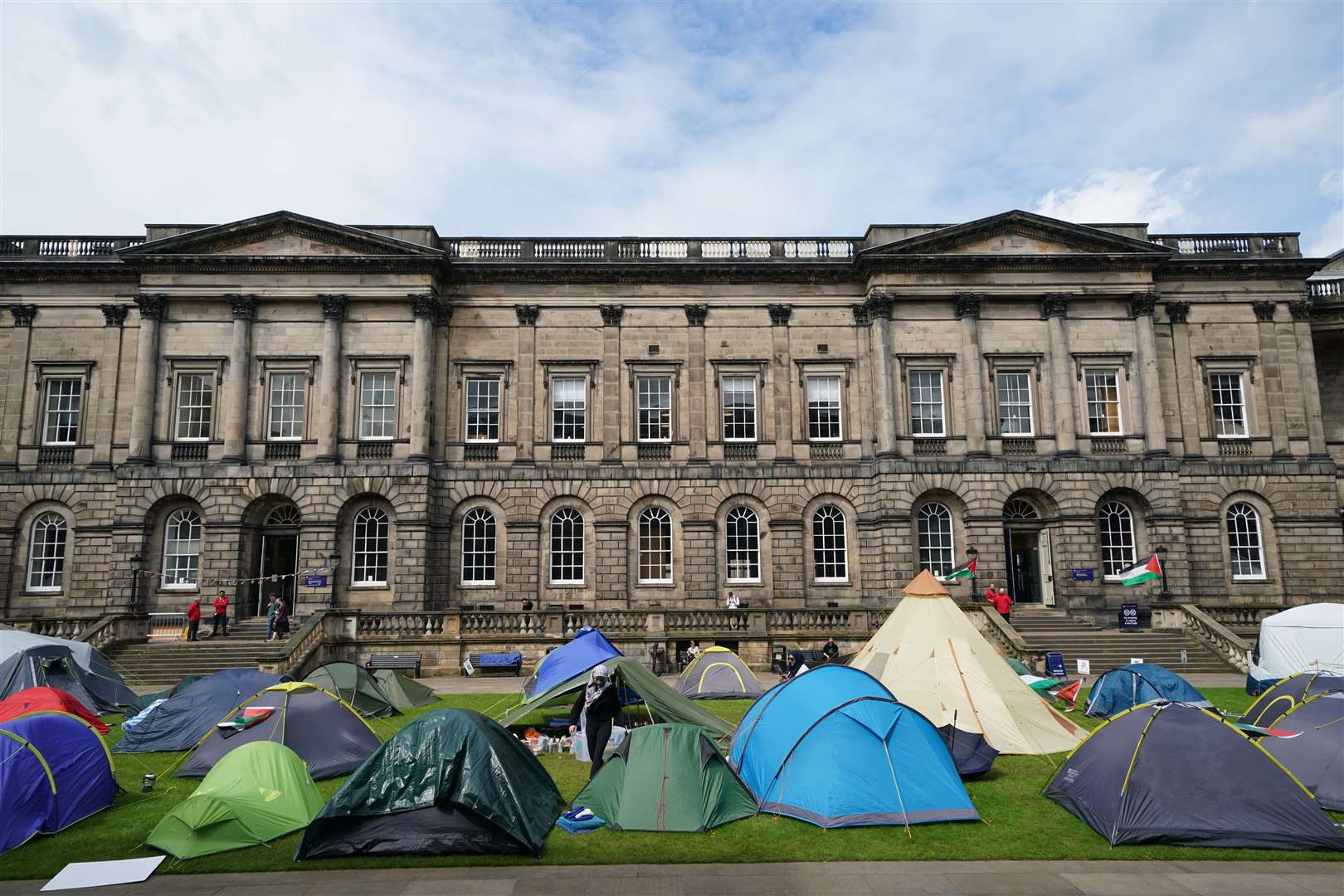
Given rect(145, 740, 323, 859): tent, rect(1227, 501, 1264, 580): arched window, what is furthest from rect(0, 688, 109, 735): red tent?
rect(1227, 501, 1264, 580): arched window

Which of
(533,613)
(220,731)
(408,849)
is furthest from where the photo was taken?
(533,613)

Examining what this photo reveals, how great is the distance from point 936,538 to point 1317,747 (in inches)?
724

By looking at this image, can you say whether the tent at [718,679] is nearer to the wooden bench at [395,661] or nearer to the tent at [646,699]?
the tent at [646,699]

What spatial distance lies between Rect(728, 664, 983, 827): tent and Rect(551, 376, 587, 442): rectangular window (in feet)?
66.8

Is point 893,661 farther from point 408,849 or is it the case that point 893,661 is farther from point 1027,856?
point 408,849

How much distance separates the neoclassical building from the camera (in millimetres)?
29234

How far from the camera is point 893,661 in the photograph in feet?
51.0

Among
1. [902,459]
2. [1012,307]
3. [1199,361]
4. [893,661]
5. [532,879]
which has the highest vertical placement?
[1012,307]

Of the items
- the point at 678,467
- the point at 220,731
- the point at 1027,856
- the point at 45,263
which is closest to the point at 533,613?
the point at 678,467

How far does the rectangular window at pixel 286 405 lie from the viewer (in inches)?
1174

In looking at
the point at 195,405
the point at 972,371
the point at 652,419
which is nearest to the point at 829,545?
the point at 652,419

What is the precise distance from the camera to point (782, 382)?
31.2 meters

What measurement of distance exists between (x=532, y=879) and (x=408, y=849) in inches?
67.6

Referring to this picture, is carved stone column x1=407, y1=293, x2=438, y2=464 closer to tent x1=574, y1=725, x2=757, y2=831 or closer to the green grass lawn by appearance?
the green grass lawn
